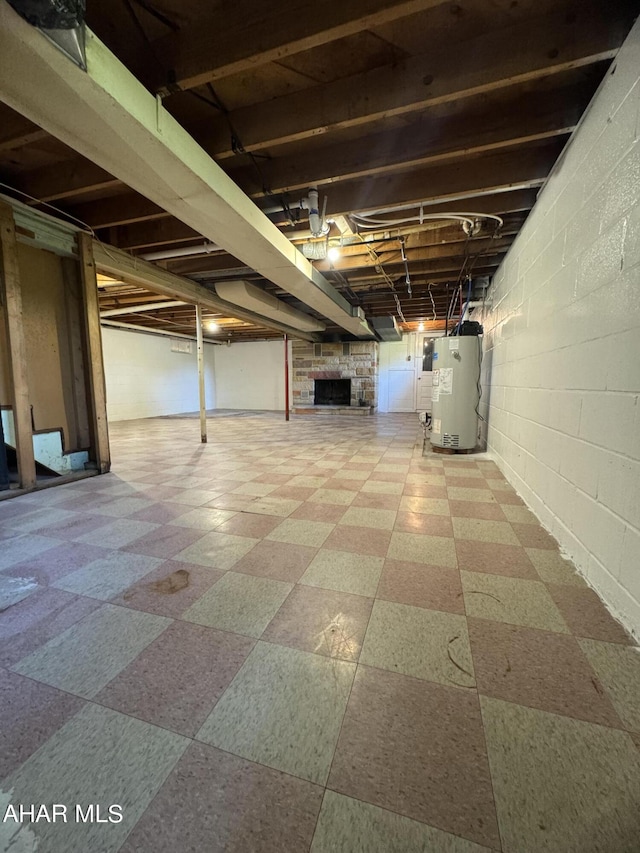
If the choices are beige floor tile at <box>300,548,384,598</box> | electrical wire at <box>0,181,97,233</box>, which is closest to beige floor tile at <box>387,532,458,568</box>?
beige floor tile at <box>300,548,384,598</box>

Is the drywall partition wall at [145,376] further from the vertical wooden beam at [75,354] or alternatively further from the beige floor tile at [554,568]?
the beige floor tile at [554,568]

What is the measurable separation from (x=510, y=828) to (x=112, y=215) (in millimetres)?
4061

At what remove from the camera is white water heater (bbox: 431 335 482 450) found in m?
3.75

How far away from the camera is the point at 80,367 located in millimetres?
3219

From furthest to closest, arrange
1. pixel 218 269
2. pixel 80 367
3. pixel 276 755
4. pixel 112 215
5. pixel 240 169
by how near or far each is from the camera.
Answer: pixel 218 269 → pixel 80 367 → pixel 112 215 → pixel 240 169 → pixel 276 755

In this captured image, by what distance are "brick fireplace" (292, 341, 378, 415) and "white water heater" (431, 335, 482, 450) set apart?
511 centimetres

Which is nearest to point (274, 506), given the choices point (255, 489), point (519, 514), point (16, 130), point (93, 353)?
point (255, 489)

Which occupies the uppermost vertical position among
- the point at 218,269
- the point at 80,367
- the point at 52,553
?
the point at 218,269

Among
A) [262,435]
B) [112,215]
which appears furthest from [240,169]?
[262,435]

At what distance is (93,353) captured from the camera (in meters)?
3.19

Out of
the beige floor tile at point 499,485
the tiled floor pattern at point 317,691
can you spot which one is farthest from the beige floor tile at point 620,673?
the beige floor tile at point 499,485

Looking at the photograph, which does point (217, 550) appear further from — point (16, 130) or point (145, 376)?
point (145, 376)

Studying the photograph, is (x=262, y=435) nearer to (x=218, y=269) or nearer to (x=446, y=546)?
(x=218, y=269)
